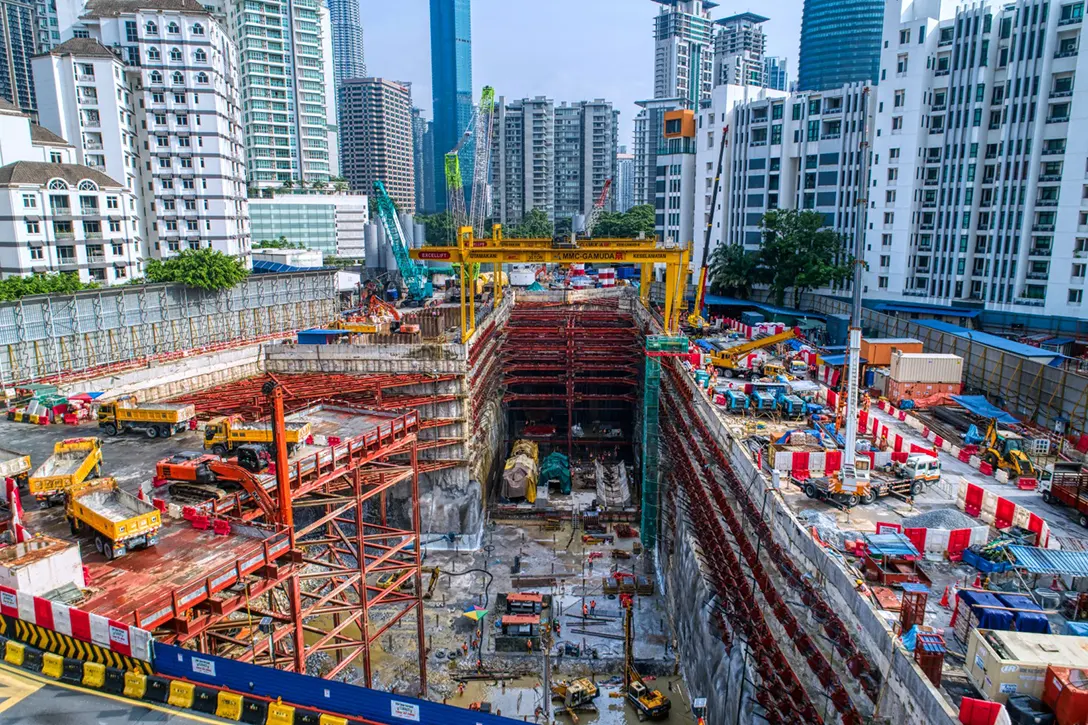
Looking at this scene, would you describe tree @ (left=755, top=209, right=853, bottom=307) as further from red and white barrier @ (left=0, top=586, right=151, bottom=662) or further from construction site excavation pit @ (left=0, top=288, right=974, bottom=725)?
red and white barrier @ (left=0, top=586, right=151, bottom=662)

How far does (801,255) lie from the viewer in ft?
274

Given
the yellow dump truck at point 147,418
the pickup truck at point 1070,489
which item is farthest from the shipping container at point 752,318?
the yellow dump truck at point 147,418

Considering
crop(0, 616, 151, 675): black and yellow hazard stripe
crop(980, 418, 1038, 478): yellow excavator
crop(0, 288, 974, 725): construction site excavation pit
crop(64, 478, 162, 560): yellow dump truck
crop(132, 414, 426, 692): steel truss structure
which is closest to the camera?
Result: crop(0, 616, 151, 675): black and yellow hazard stripe

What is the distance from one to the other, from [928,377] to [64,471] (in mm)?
45636

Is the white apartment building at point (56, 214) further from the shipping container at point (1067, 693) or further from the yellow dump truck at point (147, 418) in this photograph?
the shipping container at point (1067, 693)

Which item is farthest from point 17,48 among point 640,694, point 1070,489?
point 1070,489

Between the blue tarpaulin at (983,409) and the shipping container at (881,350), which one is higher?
the shipping container at (881,350)

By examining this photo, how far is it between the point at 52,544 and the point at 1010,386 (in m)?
50.0

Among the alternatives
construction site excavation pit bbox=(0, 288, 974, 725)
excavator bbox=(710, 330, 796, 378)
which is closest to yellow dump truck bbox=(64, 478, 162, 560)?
construction site excavation pit bbox=(0, 288, 974, 725)

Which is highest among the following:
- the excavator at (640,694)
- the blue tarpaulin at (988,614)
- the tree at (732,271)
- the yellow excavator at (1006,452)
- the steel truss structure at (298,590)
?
the tree at (732,271)

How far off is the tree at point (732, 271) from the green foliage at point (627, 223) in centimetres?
4395

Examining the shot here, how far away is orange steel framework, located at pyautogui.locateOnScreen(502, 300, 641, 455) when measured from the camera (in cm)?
6375

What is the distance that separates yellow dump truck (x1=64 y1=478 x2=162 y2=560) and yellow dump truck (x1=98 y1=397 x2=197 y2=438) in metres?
14.4

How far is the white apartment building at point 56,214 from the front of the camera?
66.2 meters
